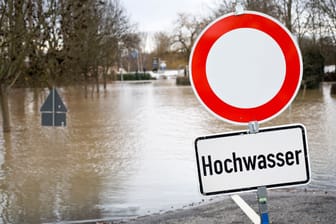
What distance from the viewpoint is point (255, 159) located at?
8.71ft

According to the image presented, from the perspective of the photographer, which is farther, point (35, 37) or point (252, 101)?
point (35, 37)

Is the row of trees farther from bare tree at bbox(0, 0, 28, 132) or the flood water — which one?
the flood water

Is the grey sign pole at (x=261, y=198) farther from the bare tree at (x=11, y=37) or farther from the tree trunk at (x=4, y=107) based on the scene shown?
the tree trunk at (x=4, y=107)

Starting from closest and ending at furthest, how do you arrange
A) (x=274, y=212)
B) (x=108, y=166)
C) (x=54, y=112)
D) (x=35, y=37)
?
(x=274, y=212), (x=108, y=166), (x=54, y=112), (x=35, y=37)

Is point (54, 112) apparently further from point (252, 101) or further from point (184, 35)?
point (184, 35)

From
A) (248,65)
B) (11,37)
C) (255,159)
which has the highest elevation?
(11,37)

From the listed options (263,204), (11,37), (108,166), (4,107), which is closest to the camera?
(263,204)

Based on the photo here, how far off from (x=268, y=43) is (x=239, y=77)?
216 mm

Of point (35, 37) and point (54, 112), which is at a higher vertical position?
point (35, 37)

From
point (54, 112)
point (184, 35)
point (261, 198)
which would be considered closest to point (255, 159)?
point (261, 198)

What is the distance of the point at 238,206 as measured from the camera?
698 cm

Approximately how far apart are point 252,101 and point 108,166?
1026 cm

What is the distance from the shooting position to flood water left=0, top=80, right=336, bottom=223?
873 centimetres

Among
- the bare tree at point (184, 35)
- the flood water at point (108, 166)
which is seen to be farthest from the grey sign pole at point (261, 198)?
the bare tree at point (184, 35)
